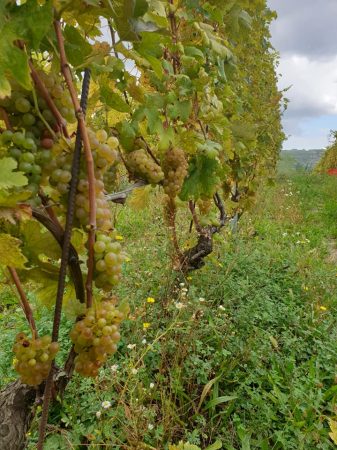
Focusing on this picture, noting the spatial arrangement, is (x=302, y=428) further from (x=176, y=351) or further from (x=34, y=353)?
(x=34, y=353)

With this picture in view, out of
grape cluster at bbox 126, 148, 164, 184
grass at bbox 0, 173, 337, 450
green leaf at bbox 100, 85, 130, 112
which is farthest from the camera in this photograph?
grass at bbox 0, 173, 337, 450

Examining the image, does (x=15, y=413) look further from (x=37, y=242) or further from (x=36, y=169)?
(x=36, y=169)

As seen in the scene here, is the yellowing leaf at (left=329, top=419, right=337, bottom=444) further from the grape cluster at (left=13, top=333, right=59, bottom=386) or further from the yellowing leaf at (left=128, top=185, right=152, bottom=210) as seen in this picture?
the grape cluster at (left=13, top=333, right=59, bottom=386)

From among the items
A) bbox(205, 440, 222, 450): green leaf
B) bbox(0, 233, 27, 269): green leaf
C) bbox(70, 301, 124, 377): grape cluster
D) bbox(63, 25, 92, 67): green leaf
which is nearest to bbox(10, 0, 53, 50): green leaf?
bbox(63, 25, 92, 67): green leaf

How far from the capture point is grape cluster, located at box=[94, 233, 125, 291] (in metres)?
0.77

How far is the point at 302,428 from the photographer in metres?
2.16

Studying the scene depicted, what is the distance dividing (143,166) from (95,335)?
76 cm

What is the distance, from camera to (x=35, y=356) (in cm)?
83

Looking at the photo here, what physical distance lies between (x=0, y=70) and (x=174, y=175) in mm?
1079

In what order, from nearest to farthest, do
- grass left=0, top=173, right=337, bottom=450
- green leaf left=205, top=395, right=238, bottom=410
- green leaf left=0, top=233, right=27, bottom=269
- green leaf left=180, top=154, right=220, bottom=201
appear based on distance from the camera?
green leaf left=0, top=233, right=27, bottom=269 < green leaf left=180, top=154, right=220, bottom=201 < grass left=0, top=173, right=337, bottom=450 < green leaf left=205, top=395, right=238, bottom=410

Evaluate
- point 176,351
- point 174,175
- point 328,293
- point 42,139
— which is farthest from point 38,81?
point 328,293

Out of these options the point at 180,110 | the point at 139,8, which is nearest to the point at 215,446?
the point at 180,110

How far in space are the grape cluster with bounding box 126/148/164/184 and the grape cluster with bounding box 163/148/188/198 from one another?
0.21m

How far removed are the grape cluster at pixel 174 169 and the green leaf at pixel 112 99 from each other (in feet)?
2.08
